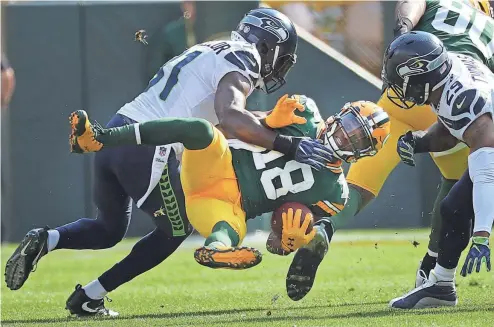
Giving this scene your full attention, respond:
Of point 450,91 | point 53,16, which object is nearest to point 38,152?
point 53,16

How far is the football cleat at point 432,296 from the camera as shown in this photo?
16.0ft

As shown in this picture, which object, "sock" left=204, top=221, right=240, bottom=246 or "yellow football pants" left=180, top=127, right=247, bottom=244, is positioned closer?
"sock" left=204, top=221, right=240, bottom=246

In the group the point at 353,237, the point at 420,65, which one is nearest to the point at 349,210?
the point at 420,65

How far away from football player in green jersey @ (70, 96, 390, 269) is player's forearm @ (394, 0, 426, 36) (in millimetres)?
871

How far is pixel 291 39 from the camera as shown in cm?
505

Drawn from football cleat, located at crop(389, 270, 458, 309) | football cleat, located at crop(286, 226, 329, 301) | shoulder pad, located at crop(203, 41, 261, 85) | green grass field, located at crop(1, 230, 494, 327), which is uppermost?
shoulder pad, located at crop(203, 41, 261, 85)

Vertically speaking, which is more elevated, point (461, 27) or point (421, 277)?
point (461, 27)

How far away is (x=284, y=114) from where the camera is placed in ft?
14.9

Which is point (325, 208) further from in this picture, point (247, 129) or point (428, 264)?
point (428, 264)

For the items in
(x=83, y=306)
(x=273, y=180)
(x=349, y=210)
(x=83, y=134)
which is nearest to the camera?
(x=83, y=134)

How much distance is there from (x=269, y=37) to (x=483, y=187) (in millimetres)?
1267

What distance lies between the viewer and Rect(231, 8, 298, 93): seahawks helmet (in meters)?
5.00

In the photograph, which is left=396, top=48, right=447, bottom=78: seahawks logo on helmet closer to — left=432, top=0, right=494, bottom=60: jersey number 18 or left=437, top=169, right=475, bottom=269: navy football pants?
left=437, top=169, right=475, bottom=269: navy football pants

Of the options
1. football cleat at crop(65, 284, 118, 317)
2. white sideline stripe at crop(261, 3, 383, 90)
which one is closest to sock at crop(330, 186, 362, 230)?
football cleat at crop(65, 284, 118, 317)
